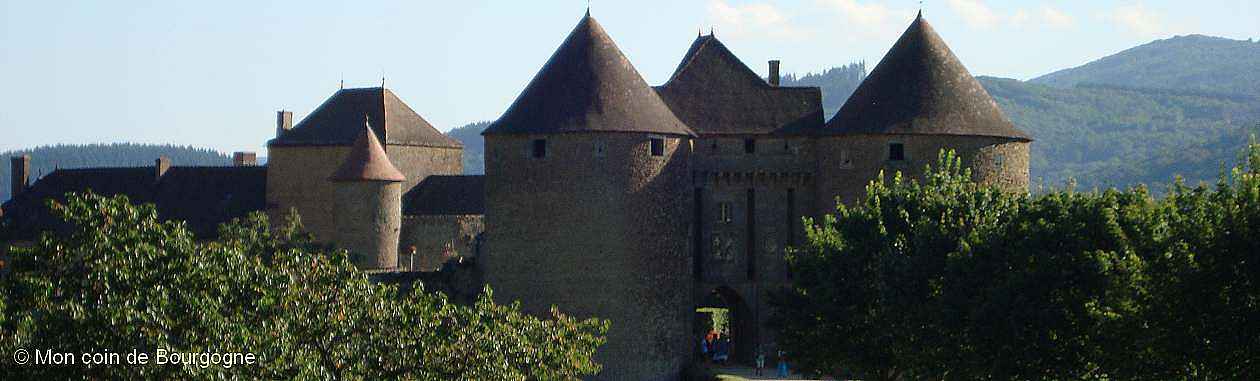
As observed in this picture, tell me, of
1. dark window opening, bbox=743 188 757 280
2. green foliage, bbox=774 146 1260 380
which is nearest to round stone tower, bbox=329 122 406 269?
dark window opening, bbox=743 188 757 280

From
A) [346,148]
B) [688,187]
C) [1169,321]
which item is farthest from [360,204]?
[1169,321]

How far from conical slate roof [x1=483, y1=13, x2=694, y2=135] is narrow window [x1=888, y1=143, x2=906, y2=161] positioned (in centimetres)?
579

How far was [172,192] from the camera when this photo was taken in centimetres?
8812

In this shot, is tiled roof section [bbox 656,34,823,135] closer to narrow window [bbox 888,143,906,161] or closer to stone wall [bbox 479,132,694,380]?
narrow window [bbox 888,143,906,161]

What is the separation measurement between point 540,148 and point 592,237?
285cm

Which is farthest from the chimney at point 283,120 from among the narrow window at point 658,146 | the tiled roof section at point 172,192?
the narrow window at point 658,146

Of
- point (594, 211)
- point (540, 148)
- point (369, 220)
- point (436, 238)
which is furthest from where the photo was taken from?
point (436, 238)

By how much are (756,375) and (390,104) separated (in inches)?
1182

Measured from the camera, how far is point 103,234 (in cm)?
3275

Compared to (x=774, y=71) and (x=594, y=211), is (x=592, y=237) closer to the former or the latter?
(x=594, y=211)

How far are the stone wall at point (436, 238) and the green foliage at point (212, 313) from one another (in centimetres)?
3521

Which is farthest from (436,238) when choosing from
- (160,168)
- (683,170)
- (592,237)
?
(160,168)

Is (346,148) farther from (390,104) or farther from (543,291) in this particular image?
(543,291)

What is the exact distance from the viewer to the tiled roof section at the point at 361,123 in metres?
81.6
